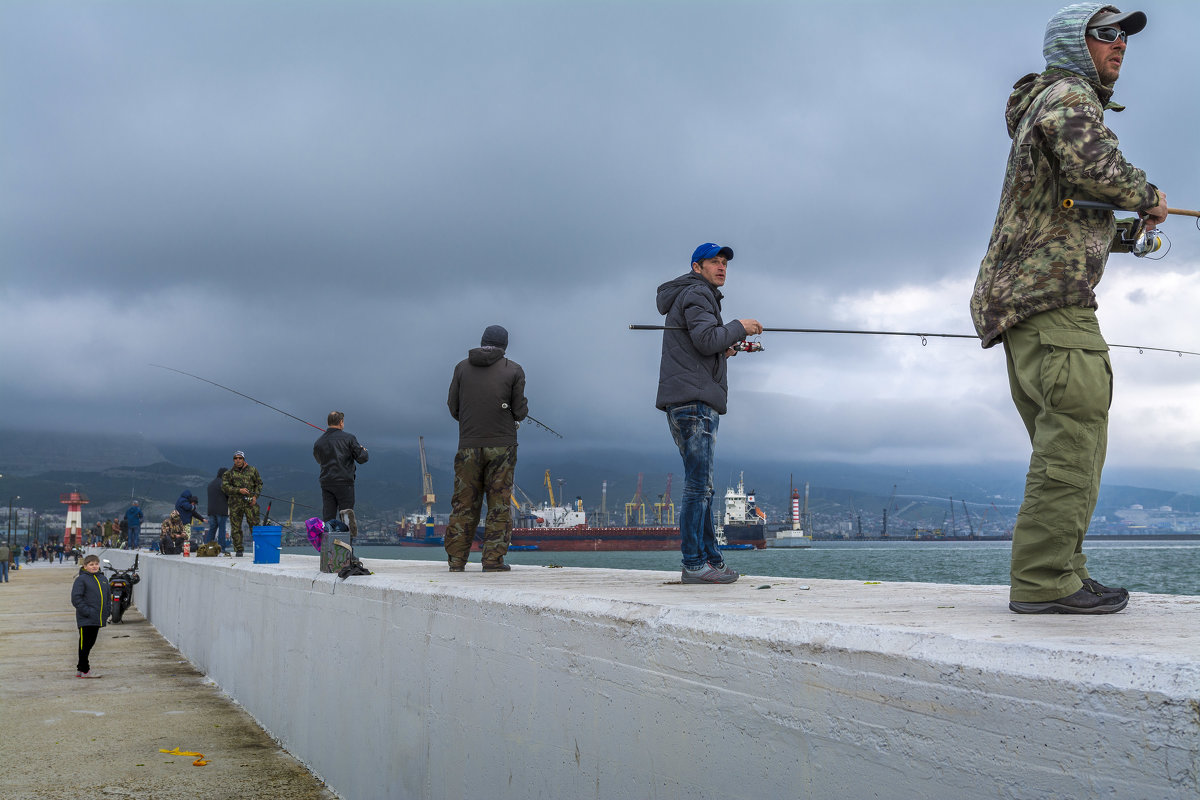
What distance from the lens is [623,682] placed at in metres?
2.53

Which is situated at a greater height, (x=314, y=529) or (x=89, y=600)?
(x=314, y=529)

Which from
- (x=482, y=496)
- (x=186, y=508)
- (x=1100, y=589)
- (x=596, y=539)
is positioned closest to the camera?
(x=1100, y=589)

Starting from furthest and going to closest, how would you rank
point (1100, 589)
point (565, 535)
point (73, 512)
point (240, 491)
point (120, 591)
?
point (565, 535)
point (73, 512)
point (120, 591)
point (240, 491)
point (1100, 589)

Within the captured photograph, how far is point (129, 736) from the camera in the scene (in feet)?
20.6

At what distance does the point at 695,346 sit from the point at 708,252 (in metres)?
0.53

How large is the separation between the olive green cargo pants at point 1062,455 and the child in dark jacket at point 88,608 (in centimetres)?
888

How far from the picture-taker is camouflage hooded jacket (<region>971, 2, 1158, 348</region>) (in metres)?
2.68

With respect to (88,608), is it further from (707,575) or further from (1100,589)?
(1100,589)

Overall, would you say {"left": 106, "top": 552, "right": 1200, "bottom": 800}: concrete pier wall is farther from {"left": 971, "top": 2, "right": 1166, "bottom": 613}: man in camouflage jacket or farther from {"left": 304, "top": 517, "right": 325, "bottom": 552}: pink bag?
{"left": 304, "top": 517, "right": 325, "bottom": 552}: pink bag

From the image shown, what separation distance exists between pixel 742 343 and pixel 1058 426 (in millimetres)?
2258

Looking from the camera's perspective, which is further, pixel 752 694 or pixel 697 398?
pixel 697 398

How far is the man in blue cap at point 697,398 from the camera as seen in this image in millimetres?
4449

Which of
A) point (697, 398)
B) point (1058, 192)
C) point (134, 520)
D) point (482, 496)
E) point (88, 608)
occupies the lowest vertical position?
point (88, 608)

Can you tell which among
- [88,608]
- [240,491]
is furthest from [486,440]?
[240,491]
